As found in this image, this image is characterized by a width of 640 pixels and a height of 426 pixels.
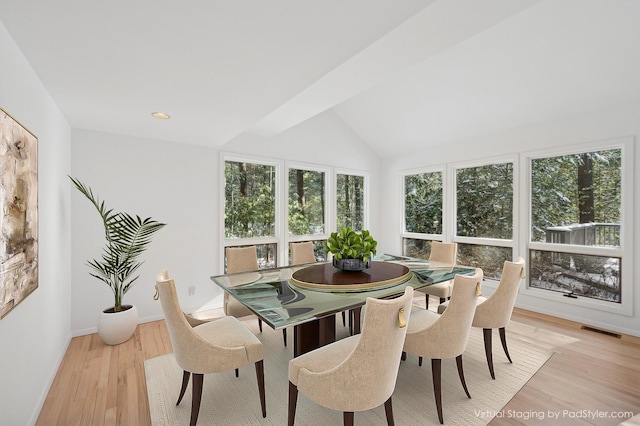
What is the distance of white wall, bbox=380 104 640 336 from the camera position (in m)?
3.13

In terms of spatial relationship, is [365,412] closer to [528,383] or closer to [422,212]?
[528,383]

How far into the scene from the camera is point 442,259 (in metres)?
3.69

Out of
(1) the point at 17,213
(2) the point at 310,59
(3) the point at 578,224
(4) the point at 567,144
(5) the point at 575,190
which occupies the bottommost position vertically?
(3) the point at 578,224

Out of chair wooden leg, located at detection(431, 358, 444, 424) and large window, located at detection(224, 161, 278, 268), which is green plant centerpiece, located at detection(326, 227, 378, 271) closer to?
chair wooden leg, located at detection(431, 358, 444, 424)

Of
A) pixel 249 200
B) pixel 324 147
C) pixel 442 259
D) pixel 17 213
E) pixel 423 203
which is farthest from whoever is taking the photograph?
pixel 423 203

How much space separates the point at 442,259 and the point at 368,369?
Result: 2.63 meters

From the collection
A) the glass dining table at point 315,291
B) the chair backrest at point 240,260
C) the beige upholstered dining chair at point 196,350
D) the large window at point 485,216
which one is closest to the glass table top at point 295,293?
the glass dining table at point 315,291

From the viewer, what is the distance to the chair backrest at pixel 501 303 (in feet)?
7.56

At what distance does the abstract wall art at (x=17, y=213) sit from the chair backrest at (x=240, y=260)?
1.62 metres

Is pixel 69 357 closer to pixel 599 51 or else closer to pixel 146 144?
pixel 146 144

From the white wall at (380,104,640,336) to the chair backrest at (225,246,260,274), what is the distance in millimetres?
3400

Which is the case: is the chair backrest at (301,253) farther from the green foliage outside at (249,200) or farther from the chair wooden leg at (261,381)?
the chair wooden leg at (261,381)

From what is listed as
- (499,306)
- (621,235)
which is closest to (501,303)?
(499,306)

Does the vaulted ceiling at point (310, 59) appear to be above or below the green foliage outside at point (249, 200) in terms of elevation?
above
